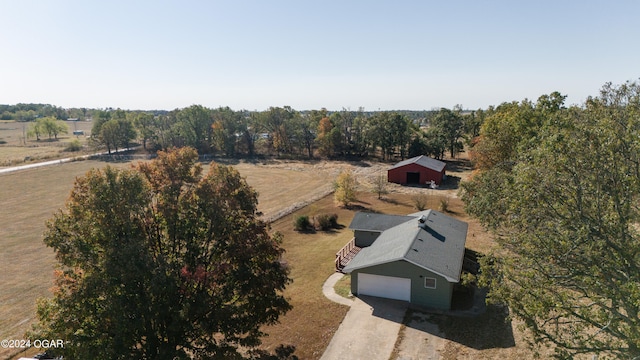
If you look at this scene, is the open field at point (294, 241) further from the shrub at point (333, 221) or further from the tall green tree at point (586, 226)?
the tall green tree at point (586, 226)

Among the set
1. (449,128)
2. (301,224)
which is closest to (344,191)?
(301,224)

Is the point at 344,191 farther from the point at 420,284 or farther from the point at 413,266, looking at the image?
the point at 420,284

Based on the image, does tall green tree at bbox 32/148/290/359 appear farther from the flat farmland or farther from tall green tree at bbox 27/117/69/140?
tall green tree at bbox 27/117/69/140

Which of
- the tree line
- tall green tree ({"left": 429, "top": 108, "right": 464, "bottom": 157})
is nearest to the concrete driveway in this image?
the tree line

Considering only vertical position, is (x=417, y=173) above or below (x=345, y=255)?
above

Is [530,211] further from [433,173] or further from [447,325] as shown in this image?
[433,173]

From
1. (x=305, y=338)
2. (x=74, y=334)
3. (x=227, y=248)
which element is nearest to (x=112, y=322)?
(x=74, y=334)
